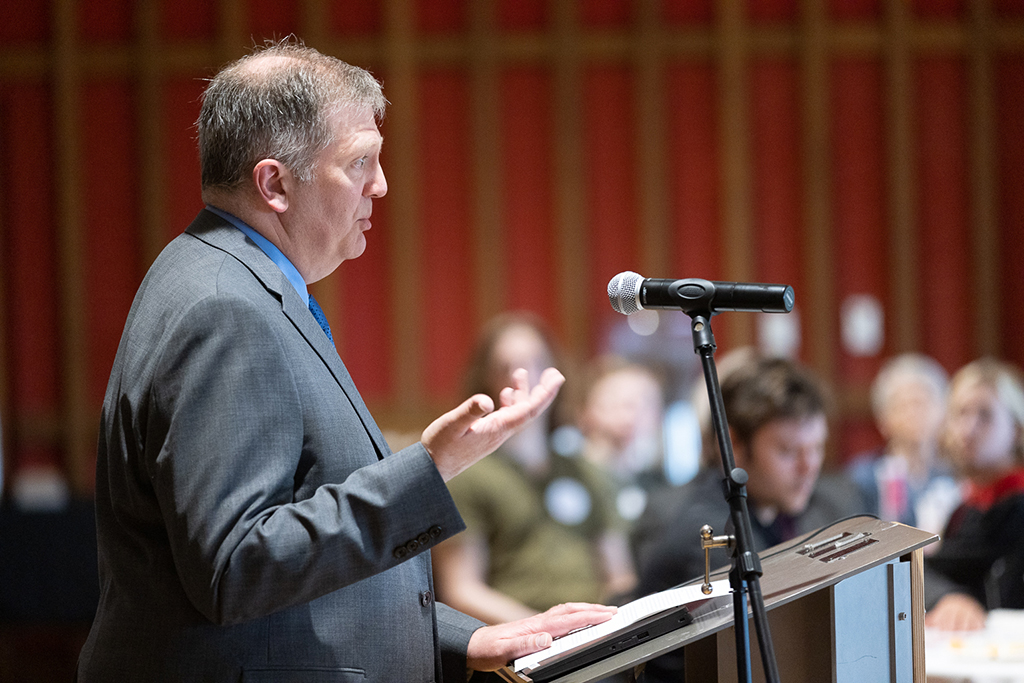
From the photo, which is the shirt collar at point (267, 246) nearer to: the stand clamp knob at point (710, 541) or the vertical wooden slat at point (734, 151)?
the stand clamp knob at point (710, 541)

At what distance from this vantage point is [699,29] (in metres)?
5.41

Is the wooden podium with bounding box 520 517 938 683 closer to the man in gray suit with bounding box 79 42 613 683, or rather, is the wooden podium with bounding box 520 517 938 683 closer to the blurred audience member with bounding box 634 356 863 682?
the man in gray suit with bounding box 79 42 613 683

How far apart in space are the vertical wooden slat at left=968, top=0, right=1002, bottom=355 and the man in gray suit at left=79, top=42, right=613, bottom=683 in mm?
4603

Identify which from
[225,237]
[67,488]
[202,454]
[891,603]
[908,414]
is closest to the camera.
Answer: [202,454]

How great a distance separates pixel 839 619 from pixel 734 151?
4.28 metres

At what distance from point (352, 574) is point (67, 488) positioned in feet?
15.3

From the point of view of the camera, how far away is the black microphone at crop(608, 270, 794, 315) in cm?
130

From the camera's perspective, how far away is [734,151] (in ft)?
17.5

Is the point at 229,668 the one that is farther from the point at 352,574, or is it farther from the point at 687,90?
the point at 687,90

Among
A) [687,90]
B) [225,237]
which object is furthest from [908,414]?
[225,237]

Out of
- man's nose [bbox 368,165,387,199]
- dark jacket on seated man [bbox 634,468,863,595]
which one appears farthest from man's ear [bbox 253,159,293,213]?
dark jacket on seated man [bbox 634,468,863,595]

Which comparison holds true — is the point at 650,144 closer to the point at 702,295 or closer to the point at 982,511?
the point at 982,511

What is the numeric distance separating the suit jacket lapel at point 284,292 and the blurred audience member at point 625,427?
3028mm

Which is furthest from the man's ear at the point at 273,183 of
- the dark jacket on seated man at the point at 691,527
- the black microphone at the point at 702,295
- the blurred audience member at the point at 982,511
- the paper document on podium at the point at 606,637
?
the blurred audience member at the point at 982,511
